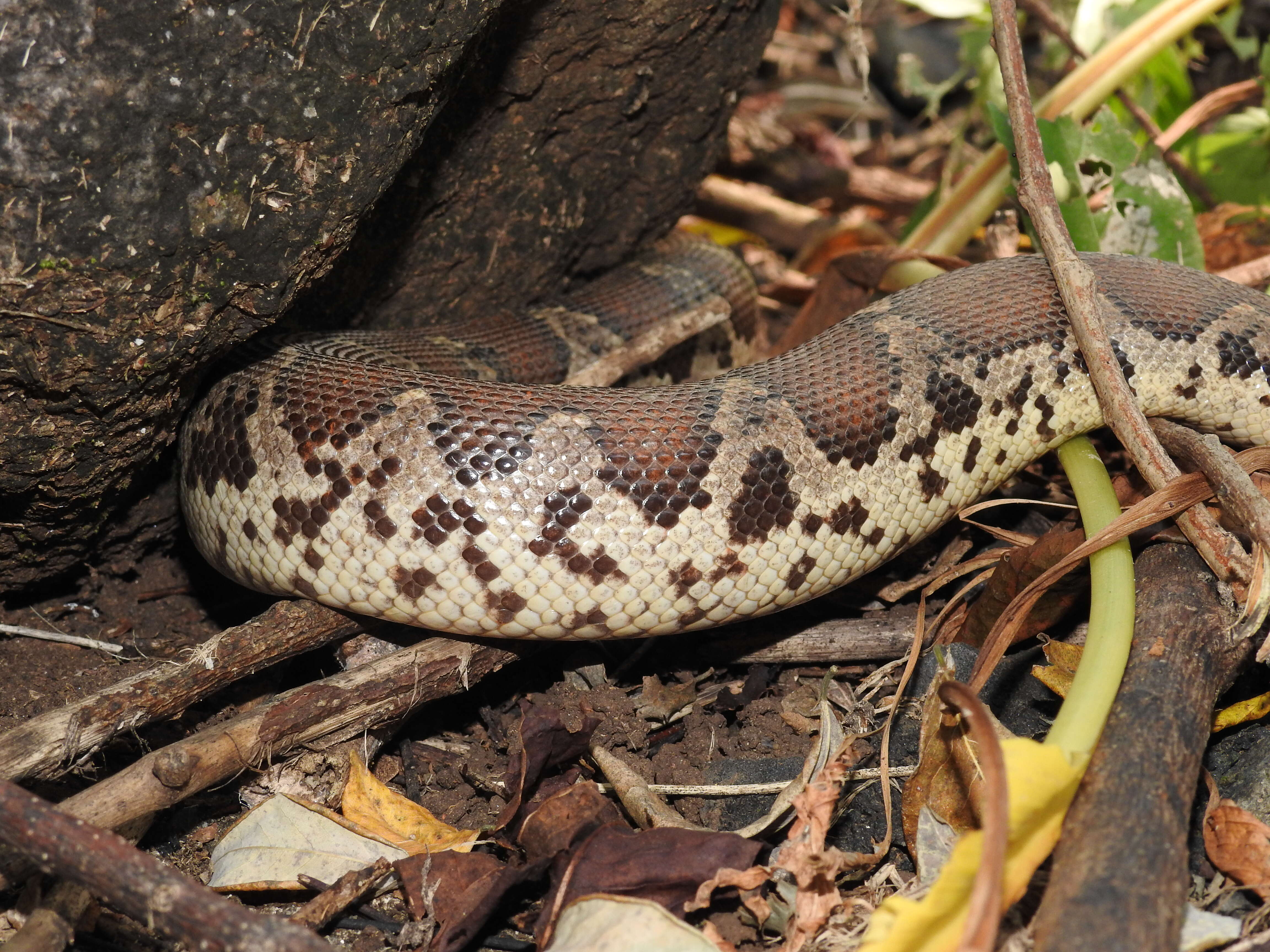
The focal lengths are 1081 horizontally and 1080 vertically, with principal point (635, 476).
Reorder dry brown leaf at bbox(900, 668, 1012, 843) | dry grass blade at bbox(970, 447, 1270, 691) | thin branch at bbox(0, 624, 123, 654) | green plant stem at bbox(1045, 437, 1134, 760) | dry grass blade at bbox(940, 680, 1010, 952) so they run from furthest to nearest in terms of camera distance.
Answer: thin branch at bbox(0, 624, 123, 654), dry grass blade at bbox(970, 447, 1270, 691), dry brown leaf at bbox(900, 668, 1012, 843), green plant stem at bbox(1045, 437, 1134, 760), dry grass blade at bbox(940, 680, 1010, 952)

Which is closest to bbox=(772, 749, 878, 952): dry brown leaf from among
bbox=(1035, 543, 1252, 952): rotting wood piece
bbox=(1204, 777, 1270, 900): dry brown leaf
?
bbox=(1035, 543, 1252, 952): rotting wood piece

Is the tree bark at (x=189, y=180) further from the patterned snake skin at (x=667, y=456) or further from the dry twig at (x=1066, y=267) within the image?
the dry twig at (x=1066, y=267)

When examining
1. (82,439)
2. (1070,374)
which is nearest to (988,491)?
(1070,374)

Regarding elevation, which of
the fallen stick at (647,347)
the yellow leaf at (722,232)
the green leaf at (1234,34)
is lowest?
the fallen stick at (647,347)

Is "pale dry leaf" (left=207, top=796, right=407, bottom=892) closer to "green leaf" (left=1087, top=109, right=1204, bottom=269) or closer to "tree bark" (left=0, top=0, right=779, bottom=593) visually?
"tree bark" (left=0, top=0, right=779, bottom=593)

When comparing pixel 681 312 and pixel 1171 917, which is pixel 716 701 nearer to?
pixel 1171 917

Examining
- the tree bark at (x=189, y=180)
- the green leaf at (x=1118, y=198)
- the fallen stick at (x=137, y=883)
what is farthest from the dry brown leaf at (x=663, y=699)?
the green leaf at (x=1118, y=198)
